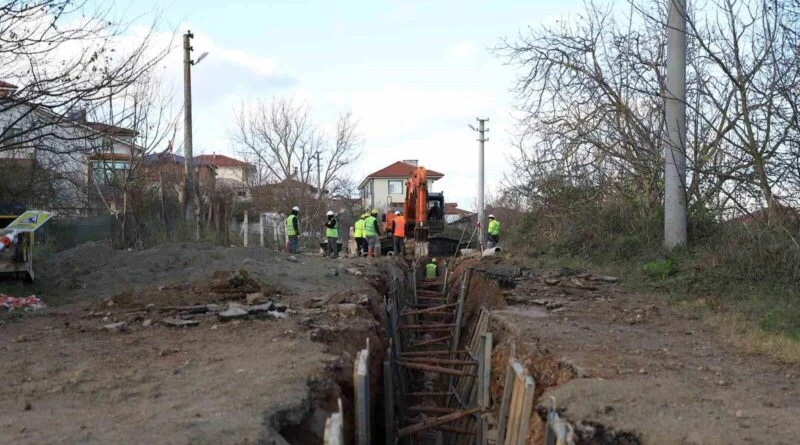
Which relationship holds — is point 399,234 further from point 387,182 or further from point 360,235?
point 387,182

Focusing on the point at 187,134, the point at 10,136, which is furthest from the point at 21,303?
the point at 187,134

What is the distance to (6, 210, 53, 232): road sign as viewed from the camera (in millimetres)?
11414

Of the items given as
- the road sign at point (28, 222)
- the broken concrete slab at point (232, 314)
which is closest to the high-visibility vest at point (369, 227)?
the road sign at point (28, 222)

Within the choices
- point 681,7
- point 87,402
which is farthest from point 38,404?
point 681,7

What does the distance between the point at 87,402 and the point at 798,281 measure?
31.4ft

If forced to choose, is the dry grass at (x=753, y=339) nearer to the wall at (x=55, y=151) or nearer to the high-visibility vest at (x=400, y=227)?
the wall at (x=55, y=151)

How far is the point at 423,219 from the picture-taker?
2245cm

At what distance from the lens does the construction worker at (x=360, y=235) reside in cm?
2353

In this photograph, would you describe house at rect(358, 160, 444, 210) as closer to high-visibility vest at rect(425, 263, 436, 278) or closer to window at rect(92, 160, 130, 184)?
window at rect(92, 160, 130, 184)

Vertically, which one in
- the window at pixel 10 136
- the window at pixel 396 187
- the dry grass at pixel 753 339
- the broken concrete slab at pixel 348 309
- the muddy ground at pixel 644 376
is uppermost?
the window at pixel 396 187

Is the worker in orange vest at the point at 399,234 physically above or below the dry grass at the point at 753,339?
above

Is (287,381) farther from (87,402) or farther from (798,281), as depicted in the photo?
→ (798,281)

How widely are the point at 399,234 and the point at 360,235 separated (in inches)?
50.6

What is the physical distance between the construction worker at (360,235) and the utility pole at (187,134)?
5561mm
